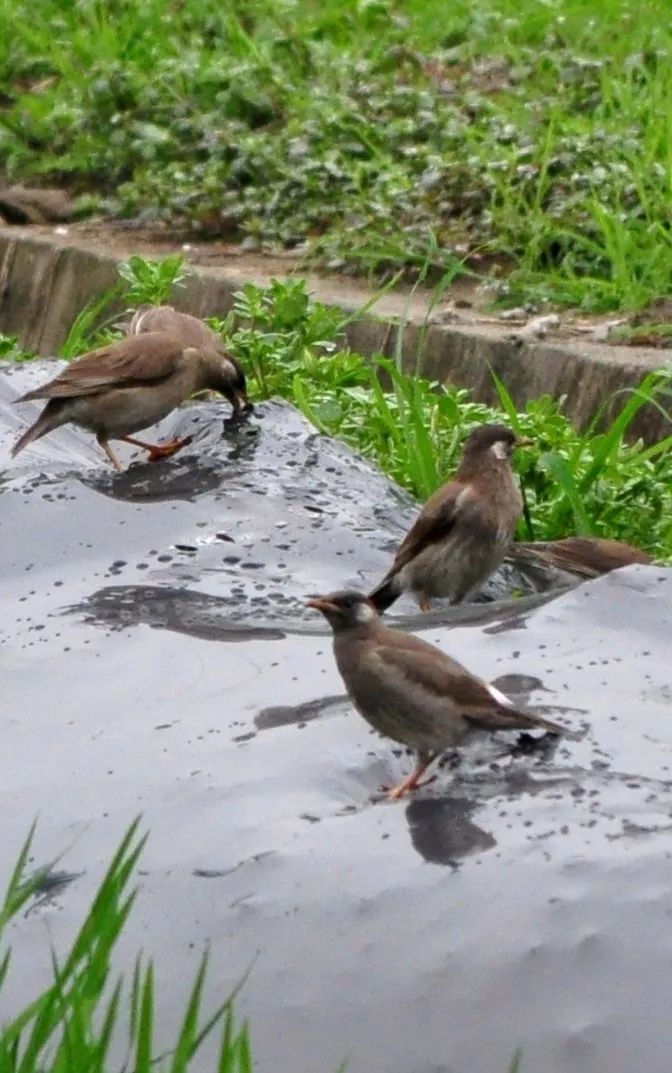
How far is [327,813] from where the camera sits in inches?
141

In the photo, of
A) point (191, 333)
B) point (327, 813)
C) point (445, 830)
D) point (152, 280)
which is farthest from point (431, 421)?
point (445, 830)

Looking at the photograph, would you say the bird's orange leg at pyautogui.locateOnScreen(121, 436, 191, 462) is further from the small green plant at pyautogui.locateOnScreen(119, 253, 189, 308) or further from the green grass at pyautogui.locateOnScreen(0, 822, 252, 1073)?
the green grass at pyautogui.locateOnScreen(0, 822, 252, 1073)

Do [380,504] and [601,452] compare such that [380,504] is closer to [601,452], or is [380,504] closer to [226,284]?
[601,452]

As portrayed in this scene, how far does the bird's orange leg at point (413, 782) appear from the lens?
3619mm

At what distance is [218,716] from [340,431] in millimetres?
3010

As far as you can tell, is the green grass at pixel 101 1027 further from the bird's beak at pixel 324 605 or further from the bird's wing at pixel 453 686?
the bird's beak at pixel 324 605

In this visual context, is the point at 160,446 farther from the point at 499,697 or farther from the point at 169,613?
the point at 499,697

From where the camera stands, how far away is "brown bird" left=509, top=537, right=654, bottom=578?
18.6ft

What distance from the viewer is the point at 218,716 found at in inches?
157

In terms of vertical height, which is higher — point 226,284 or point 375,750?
point 375,750

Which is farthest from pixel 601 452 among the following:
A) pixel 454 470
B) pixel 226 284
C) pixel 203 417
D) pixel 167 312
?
pixel 226 284

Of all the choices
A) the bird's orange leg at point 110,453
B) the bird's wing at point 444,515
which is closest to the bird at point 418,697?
the bird's wing at point 444,515

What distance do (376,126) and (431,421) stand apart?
365 centimetres

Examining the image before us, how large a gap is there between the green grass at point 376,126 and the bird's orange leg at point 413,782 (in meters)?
4.61
